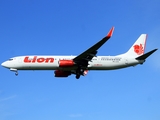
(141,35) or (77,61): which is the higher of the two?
(141,35)

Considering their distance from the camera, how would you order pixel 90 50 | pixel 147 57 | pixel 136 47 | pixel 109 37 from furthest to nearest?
pixel 136 47 < pixel 147 57 < pixel 90 50 < pixel 109 37

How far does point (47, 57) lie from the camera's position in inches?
2207

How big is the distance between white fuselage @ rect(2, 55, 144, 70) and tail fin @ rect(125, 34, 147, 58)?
9.57ft

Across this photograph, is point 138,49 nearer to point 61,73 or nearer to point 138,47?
point 138,47

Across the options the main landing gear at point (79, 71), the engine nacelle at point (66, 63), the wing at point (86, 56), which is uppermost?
the wing at point (86, 56)

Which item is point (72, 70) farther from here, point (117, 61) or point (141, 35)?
point (141, 35)

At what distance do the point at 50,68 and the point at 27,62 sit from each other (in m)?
4.02

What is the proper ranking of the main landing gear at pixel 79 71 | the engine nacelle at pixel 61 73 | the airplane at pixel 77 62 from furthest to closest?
the engine nacelle at pixel 61 73
the main landing gear at pixel 79 71
the airplane at pixel 77 62

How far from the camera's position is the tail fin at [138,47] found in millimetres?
61369

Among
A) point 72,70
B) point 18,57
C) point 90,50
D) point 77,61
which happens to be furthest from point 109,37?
point 18,57

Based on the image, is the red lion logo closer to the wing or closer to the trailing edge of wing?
the wing

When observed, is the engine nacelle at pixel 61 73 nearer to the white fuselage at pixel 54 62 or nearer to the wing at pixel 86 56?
the white fuselage at pixel 54 62

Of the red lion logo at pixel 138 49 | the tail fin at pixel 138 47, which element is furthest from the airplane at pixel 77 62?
the red lion logo at pixel 138 49

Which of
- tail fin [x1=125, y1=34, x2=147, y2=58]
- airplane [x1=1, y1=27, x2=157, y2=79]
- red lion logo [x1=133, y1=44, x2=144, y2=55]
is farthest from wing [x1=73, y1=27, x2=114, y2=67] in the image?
red lion logo [x1=133, y1=44, x2=144, y2=55]
